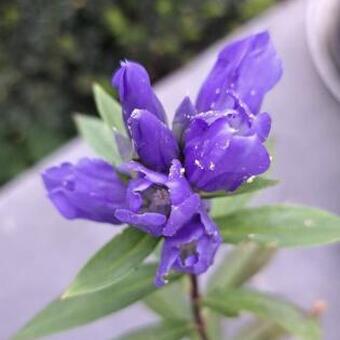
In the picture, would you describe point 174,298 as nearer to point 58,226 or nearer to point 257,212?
point 257,212

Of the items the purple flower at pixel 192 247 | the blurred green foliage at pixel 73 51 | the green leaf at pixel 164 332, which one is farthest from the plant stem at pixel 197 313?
the blurred green foliage at pixel 73 51

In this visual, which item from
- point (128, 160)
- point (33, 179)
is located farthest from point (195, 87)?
point (128, 160)

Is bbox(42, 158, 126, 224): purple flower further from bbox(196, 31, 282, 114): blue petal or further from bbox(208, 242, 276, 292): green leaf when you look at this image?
bbox(208, 242, 276, 292): green leaf

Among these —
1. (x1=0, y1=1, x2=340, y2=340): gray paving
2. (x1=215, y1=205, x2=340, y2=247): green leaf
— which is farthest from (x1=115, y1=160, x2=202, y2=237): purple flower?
(x1=0, y1=1, x2=340, y2=340): gray paving

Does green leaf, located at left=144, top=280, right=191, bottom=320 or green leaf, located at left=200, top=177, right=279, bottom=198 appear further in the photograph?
green leaf, located at left=144, top=280, right=191, bottom=320

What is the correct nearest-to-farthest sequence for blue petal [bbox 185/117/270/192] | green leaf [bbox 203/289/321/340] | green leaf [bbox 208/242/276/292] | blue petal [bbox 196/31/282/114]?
blue petal [bbox 185/117/270/192] → blue petal [bbox 196/31/282/114] → green leaf [bbox 203/289/321/340] → green leaf [bbox 208/242/276/292]

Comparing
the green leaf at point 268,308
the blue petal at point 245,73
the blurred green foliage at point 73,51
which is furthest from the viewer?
the blurred green foliage at point 73,51

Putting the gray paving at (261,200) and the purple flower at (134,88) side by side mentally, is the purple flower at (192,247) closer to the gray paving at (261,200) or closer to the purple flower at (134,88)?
the purple flower at (134,88)
